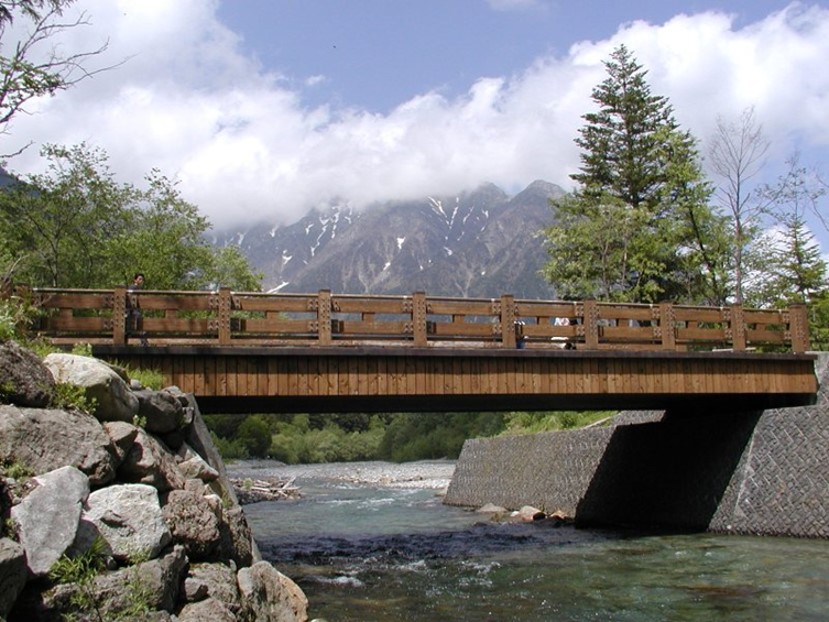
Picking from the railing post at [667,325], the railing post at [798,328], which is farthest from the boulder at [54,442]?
the railing post at [798,328]

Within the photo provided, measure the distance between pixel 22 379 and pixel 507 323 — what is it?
10660 mm

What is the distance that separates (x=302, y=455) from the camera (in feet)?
284

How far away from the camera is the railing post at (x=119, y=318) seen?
1446cm

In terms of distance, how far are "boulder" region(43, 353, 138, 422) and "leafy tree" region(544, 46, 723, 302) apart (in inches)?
1144

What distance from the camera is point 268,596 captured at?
353 inches

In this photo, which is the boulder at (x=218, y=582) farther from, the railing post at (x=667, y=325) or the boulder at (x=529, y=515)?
the boulder at (x=529, y=515)

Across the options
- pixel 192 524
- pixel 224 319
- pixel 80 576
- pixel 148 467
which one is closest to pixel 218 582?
pixel 192 524

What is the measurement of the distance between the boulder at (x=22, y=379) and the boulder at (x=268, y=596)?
2.84m

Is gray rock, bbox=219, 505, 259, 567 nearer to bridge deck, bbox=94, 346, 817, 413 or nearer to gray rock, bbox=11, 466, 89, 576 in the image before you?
gray rock, bbox=11, 466, 89, 576

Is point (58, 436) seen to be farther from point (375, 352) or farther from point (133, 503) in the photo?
point (375, 352)

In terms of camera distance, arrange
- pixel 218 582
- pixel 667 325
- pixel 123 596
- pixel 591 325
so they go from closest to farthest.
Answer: pixel 123 596 < pixel 218 582 < pixel 591 325 < pixel 667 325

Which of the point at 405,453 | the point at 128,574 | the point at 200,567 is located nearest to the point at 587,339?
the point at 200,567

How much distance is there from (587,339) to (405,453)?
66177 mm

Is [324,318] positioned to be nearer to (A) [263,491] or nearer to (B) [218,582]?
(B) [218,582]
